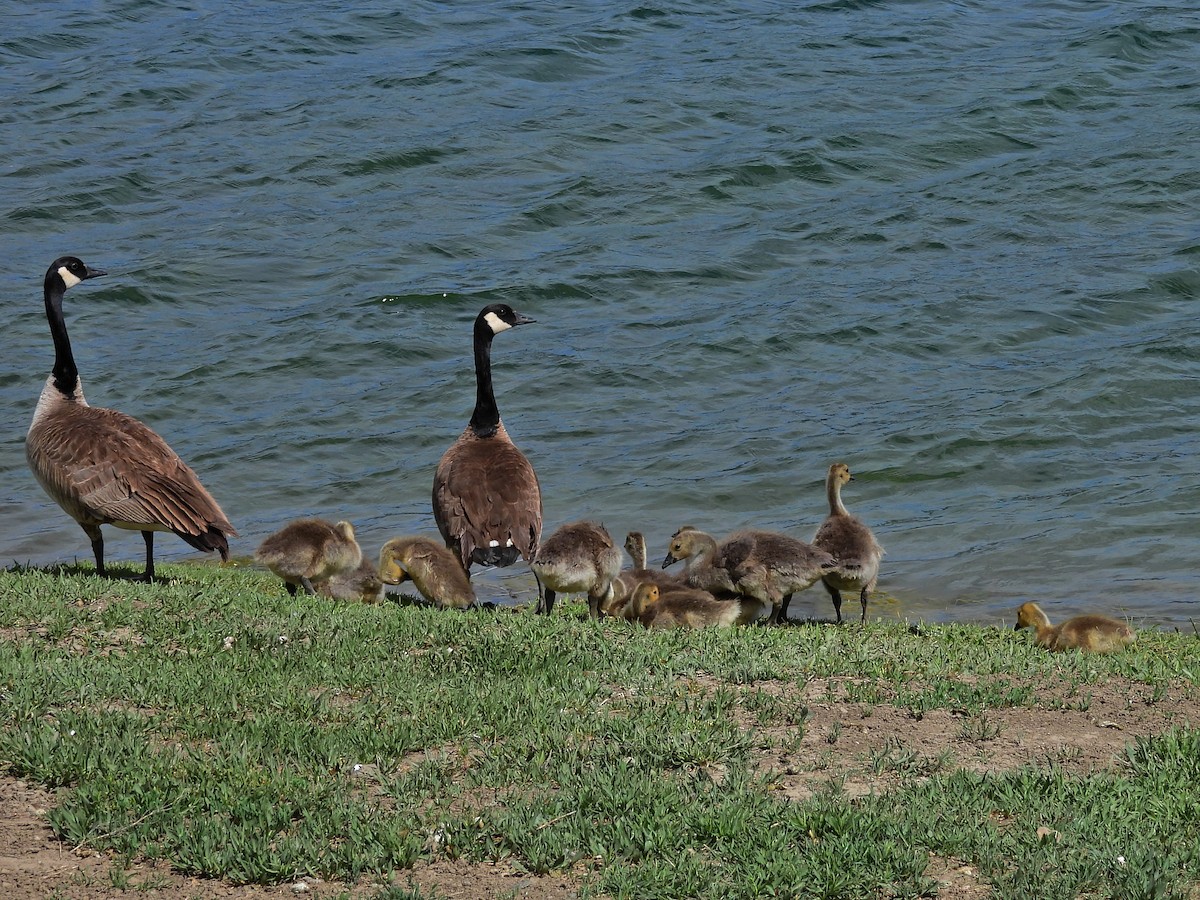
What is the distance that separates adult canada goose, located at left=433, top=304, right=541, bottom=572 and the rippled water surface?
1948mm

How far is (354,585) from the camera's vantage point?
436 inches

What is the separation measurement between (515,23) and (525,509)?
23254 mm

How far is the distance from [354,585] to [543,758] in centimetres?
476

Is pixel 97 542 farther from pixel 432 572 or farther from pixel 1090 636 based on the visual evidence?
pixel 1090 636

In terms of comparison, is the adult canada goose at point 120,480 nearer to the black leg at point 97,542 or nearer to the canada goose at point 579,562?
the black leg at point 97,542

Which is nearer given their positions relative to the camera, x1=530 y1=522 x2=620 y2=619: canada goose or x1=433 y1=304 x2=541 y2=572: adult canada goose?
x1=530 y1=522 x2=620 y2=619: canada goose

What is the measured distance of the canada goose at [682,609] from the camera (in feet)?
32.3

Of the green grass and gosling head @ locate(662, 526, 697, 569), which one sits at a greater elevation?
the green grass

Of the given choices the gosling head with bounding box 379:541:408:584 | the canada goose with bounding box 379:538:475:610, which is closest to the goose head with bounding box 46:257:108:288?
Result: the gosling head with bounding box 379:541:408:584

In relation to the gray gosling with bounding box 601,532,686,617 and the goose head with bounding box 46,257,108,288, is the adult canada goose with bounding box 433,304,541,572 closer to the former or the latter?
the gray gosling with bounding box 601,532,686,617

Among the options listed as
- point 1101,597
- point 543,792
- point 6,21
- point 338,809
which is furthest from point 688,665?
point 6,21

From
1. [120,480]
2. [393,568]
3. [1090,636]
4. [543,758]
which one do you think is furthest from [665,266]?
[543,758]

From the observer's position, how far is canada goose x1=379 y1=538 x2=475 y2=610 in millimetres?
10875

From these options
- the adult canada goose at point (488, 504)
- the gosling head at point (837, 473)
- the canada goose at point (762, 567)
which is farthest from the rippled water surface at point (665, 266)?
the canada goose at point (762, 567)
